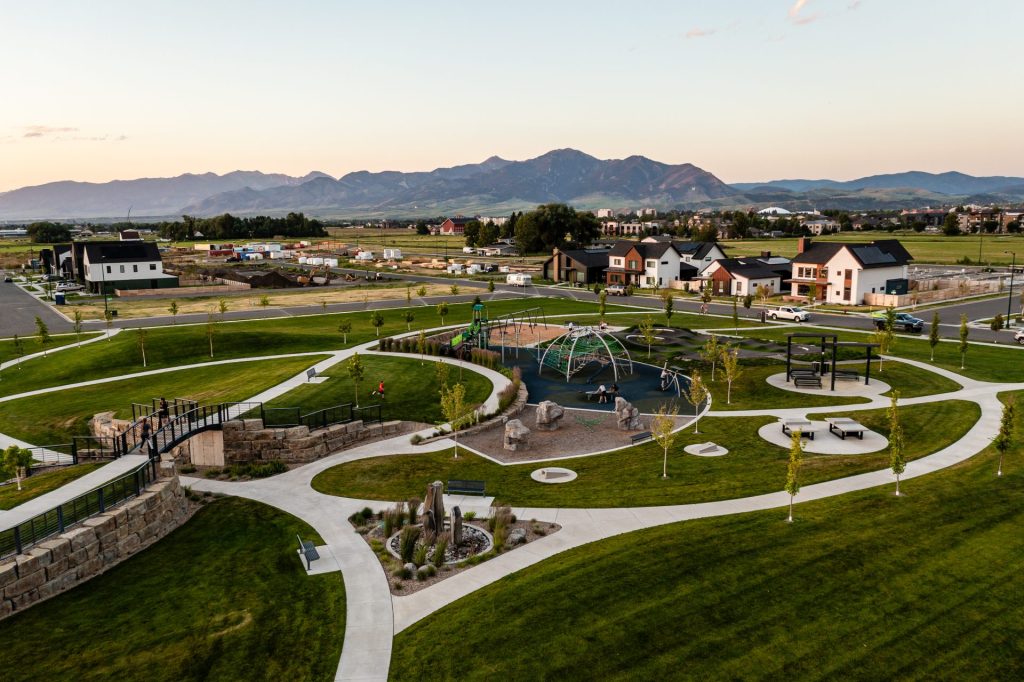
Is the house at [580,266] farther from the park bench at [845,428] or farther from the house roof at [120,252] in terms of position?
the park bench at [845,428]

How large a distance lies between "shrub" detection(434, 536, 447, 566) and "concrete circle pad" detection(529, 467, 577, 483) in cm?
722

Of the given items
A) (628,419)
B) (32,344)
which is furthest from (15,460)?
(32,344)

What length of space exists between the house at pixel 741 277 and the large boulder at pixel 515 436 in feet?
216

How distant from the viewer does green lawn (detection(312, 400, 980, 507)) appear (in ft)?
88.5

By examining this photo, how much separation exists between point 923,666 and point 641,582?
23.3ft

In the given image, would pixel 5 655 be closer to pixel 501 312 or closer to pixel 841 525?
pixel 841 525

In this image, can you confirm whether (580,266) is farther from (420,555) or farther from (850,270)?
(420,555)

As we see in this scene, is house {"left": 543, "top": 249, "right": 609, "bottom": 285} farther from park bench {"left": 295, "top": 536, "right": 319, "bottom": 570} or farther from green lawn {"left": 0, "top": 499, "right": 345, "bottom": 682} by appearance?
park bench {"left": 295, "top": 536, "right": 319, "bottom": 570}

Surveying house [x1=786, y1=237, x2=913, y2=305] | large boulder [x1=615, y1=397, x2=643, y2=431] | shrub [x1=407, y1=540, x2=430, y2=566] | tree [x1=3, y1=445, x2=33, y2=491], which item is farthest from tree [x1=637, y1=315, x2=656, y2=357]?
tree [x1=3, y1=445, x2=33, y2=491]

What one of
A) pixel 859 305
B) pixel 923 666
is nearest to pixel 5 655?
pixel 923 666

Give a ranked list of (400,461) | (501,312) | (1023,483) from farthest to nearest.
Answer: (501,312) < (400,461) < (1023,483)

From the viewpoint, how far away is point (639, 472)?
29.6 m

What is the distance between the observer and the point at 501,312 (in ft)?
266

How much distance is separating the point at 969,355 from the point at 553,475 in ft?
131
